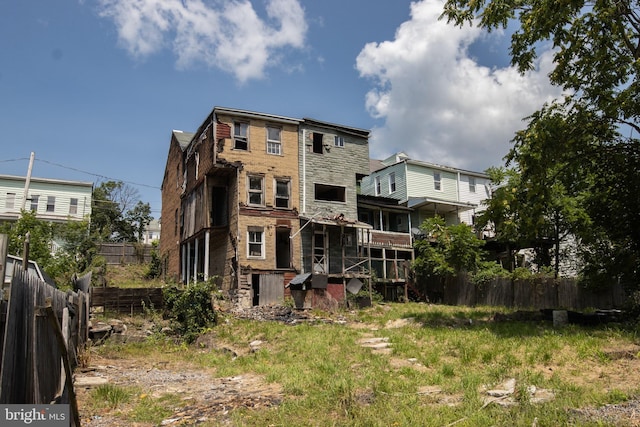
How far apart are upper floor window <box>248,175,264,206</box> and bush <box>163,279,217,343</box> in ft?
22.6

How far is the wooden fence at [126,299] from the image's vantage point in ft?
72.3

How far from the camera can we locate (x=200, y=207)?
1093 inches

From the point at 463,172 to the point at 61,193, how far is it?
35428 millimetres

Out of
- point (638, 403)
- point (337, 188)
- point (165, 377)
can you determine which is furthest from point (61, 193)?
point (638, 403)

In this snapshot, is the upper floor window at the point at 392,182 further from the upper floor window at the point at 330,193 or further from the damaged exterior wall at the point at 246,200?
the damaged exterior wall at the point at 246,200

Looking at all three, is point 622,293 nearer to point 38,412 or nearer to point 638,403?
point 638,403

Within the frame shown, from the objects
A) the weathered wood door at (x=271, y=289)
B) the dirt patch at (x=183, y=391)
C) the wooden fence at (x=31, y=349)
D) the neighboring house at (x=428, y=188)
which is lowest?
the dirt patch at (x=183, y=391)

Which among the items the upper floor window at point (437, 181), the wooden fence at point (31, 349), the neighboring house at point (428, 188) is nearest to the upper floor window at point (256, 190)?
the neighboring house at point (428, 188)

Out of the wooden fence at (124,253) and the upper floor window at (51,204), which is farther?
the upper floor window at (51,204)

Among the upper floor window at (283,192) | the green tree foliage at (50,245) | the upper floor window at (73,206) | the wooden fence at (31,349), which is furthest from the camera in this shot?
the upper floor window at (73,206)

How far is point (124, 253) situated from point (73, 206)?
1120cm

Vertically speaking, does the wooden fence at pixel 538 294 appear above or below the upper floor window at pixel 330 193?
below

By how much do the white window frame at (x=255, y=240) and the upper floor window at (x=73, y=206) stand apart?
26.4 m

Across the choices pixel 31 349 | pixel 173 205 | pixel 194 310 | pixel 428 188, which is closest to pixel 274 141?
pixel 194 310
